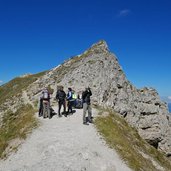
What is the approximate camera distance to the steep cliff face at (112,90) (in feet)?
173

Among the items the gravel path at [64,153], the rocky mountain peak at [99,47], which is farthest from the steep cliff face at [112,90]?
the gravel path at [64,153]

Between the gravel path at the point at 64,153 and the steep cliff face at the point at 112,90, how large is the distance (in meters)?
19.7

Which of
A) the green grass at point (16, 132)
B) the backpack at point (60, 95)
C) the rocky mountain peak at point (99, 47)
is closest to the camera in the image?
the green grass at point (16, 132)

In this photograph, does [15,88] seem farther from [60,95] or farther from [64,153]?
[64,153]

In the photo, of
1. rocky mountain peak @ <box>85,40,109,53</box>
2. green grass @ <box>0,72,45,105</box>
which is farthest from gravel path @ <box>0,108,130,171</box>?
rocky mountain peak @ <box>85,40,109,53</box>

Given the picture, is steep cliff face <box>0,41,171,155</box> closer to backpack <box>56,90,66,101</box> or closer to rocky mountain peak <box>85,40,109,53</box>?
rocky mountain peak <box>85,40,109,53</box>

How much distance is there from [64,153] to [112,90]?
103 ft

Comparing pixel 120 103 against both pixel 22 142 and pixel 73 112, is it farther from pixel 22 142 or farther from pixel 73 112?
pixel 22 142

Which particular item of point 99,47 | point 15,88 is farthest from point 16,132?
point 15,88

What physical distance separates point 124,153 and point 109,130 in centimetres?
607

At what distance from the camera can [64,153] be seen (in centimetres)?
2475

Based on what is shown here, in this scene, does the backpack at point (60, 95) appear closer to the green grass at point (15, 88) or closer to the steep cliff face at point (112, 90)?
the steep cliff face at point (112, 90)

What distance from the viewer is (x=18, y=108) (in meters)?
49.5

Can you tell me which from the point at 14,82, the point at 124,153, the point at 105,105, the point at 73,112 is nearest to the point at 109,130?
the point at 124,153
